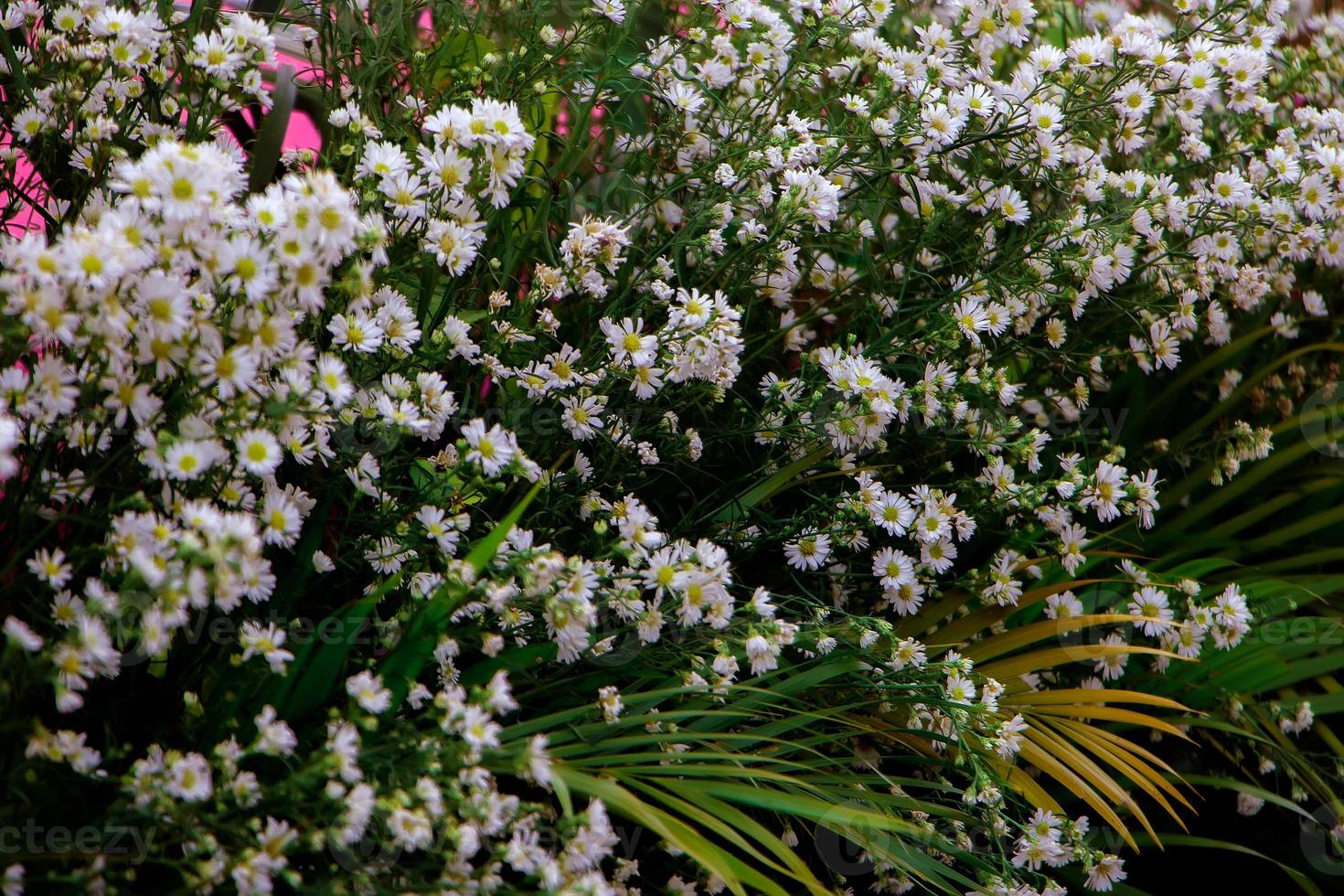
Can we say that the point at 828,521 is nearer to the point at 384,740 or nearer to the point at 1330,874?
the point at 384,740

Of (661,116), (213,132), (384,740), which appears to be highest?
(661,116)

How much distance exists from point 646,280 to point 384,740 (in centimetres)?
72

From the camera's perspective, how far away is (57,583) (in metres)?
1.07

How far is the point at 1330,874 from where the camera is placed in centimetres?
193

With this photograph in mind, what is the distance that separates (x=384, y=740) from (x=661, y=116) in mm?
1032

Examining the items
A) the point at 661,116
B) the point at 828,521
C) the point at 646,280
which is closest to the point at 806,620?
the point at 828,521

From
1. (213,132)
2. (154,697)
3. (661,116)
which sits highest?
(661,116)

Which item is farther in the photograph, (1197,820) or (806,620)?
(1197,820)

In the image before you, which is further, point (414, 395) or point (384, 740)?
point (414, 395)

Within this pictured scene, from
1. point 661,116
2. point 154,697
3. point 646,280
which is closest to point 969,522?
point 646,280

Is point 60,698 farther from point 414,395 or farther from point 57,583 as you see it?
point 414,395

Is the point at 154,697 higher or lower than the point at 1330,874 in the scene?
higher

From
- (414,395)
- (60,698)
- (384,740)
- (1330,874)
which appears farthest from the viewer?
(1330,874)

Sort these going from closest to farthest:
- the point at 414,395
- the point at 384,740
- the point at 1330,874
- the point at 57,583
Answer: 1. the point at 57,583
2. the point at 384,740
3. the point at 414,395
4. the point at 1330,874
